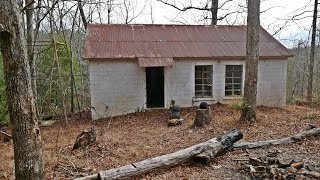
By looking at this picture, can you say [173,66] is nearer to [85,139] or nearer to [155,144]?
[155,144]

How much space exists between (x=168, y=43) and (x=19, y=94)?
385 inches

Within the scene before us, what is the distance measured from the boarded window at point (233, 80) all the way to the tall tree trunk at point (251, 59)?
4.10 m

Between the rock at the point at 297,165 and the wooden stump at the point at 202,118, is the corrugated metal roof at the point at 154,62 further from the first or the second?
the rock at the point at 297,165

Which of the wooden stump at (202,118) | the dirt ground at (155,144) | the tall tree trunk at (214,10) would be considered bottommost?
the dirt ground at (155,144)

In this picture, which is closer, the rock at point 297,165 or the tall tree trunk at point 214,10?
the rock at point 297,165

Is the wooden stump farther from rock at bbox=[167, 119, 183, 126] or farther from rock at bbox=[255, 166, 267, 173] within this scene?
rock at bbox=[255, 166, 267, 173]

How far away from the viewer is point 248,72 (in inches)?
339

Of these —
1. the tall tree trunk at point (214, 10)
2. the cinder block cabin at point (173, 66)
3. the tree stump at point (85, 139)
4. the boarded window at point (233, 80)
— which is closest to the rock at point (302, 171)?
the tree stump at point (85, 139)

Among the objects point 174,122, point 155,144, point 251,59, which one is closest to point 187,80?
point 174,122

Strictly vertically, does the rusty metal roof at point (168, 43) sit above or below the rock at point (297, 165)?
above

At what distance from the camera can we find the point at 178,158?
5.70 meters

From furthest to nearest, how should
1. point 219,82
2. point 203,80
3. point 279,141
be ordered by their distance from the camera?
point 203,80, point 219,82, point 279,141

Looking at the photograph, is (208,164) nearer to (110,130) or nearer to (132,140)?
(132,140)

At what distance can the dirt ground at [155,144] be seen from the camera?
5520 mm
